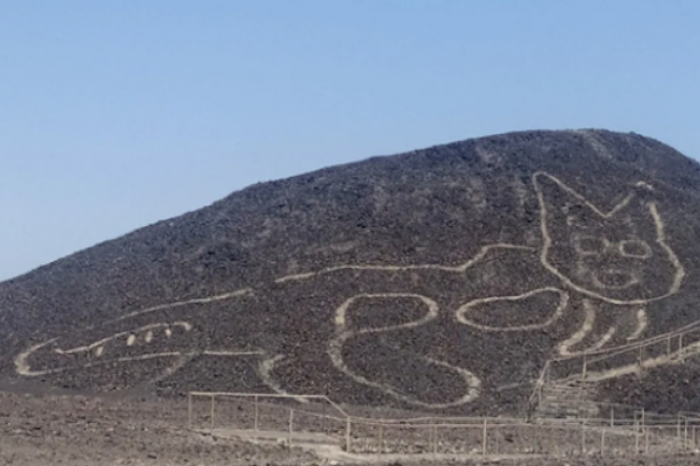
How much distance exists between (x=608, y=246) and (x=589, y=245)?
2.69 ft

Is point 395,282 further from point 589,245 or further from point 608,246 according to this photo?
point 608,246

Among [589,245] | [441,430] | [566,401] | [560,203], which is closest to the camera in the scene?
[441,430]

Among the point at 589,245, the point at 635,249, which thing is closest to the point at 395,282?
the point at 589,245

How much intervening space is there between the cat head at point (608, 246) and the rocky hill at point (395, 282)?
0.09m

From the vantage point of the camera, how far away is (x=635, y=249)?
54.0 meters

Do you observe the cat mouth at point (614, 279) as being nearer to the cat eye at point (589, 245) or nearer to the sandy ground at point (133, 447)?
the cat eye at point (589, 245)

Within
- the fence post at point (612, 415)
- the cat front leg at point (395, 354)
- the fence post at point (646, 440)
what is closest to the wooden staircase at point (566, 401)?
the fence post at point (612, 415)

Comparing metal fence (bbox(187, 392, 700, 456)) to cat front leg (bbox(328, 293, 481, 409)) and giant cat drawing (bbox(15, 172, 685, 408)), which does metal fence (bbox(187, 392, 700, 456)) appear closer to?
cat front leg (bbox(328, 293, 481, 409))

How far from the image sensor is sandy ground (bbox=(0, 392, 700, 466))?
86.0 feet

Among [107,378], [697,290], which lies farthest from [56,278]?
[697,290]

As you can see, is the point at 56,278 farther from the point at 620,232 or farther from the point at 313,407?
the point at 620,232

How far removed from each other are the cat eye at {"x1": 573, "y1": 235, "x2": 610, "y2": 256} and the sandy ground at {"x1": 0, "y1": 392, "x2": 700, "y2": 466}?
863 inches

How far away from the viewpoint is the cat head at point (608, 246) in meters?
51.3

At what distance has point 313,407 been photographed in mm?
42500
